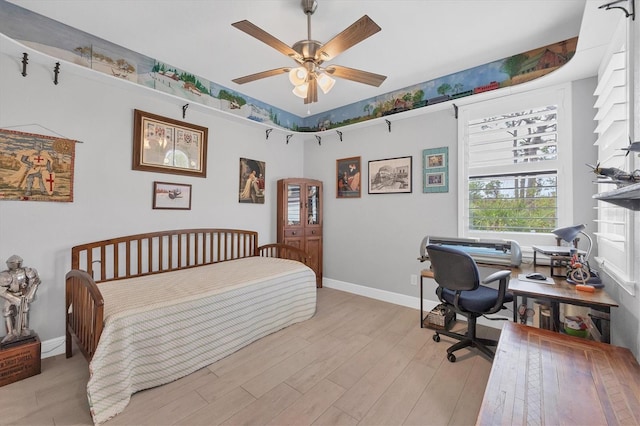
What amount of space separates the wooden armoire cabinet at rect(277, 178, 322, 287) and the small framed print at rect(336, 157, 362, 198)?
349 millimetres

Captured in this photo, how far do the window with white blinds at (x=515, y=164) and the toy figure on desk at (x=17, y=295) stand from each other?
3.82 meters

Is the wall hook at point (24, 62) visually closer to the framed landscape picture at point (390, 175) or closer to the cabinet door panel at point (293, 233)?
the cabinet door panel at point (293, 233)

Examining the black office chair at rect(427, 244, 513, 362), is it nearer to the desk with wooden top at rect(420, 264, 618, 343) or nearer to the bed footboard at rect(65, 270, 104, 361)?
the desk with wooden top at rect(420, 264, 618, 343)

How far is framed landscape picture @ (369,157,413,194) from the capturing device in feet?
11.0

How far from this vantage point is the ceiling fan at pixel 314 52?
1.65m

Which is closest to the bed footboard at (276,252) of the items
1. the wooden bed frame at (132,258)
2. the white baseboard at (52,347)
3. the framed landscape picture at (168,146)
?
the wooden bed frame at (132,258)

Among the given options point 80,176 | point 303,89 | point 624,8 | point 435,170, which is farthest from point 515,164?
point 80,176

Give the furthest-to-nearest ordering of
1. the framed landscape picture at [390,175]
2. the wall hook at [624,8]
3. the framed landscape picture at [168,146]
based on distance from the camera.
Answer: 1. the framed landscape picture at [390,175]
2. the framed landscape picture at [168,146]
3. the wall hook at [624,8]

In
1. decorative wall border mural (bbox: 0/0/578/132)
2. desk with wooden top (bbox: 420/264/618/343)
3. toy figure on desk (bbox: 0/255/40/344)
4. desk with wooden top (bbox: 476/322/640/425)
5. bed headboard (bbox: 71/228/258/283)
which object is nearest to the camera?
desk with wooden top (bbox: 476/322/640/425)

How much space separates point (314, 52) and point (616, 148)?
2.03 meters

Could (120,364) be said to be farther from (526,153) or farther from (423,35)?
(526,153)

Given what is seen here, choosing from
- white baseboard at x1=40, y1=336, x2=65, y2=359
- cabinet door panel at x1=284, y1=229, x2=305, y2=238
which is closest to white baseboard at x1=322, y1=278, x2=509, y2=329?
cabinet door panel at x1=284, y1=229, x2=305, y2=238

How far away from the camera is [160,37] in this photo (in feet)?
7.70

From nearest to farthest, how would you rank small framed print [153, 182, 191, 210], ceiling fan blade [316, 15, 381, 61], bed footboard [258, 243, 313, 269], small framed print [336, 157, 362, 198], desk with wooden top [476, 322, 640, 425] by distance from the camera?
desk with wooden top [476, 322, 640, 425] → ceiling fan blade [316, 15, 381, 61] → small framed print [153, 182, 191, 210] → bed footboard [258, 243, 313, 269] → small framed print [336, 157, 362, 198]
